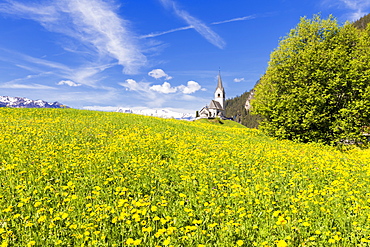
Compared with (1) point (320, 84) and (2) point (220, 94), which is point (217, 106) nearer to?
(2) point (220, 94)

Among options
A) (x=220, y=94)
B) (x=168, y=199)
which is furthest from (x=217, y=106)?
(x=168, y=199)

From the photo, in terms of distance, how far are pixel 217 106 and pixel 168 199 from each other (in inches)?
5518

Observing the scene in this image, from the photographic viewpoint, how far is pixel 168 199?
5867 mm

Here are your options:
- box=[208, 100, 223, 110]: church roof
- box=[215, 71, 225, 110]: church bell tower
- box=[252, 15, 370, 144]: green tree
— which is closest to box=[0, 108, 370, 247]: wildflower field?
box=[252, 15, 370, 144]: green tree

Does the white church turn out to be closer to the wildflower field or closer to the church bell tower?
the church bell tower

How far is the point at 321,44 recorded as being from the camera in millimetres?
19328

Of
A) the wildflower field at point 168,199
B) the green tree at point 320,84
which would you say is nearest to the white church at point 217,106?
the green tree at point 320,84

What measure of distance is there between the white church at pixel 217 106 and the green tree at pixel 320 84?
120 metres

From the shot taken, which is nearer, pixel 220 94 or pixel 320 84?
Result: pixel 320 84

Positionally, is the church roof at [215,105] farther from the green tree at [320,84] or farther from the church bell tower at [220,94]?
the green tree at [320,84]

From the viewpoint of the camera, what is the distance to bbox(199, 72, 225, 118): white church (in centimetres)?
14125

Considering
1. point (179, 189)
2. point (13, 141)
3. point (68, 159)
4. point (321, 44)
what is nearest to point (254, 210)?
point (179, 189)

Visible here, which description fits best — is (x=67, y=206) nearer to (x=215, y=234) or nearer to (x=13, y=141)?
(x=215, y=234)

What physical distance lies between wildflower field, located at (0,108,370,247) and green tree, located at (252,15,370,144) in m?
9.49
